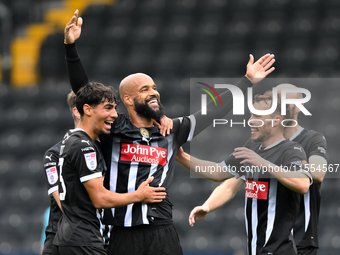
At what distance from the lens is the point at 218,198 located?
3.75 metres

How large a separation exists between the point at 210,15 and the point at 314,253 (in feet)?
18.3

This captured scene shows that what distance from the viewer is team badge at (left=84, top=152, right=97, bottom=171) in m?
2.98

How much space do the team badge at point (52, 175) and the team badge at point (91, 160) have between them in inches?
31.9

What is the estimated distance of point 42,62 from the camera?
8.47m

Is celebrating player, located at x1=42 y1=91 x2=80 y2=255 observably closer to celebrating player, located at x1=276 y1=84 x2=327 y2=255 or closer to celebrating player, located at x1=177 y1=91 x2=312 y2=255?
celebrating player, located at x1=177 y1=91 x2=312 y2=255

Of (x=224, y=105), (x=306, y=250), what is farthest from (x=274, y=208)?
(x=224, y=105)

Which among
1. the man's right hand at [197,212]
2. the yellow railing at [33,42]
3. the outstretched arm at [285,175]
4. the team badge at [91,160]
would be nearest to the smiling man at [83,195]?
the team badge at [91,160]

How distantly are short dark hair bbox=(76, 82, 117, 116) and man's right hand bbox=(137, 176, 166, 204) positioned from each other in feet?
1.96

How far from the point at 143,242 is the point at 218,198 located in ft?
2.54

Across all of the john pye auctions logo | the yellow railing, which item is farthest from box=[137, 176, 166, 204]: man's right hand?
the yellow railing

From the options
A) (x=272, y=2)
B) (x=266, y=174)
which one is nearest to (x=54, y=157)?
(x=266, y=174)

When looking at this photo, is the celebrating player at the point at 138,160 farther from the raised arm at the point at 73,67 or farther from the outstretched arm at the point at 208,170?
the outstretched arm at the point at 208,170

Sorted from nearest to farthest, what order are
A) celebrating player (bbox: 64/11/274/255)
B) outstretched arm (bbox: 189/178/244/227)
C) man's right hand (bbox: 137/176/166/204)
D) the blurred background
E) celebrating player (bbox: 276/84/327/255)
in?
1. man's right hand (bbox: 137/176/166/204)
2. celebrating player (bbox: 64/11/274/255)
3. outstretched arm (bbox: 189/178/244/227)
4. celebrating player (bbox: 276/84/327/255)
5. the blurred background

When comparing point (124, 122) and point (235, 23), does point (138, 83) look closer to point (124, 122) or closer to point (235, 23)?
point (124, 122)
